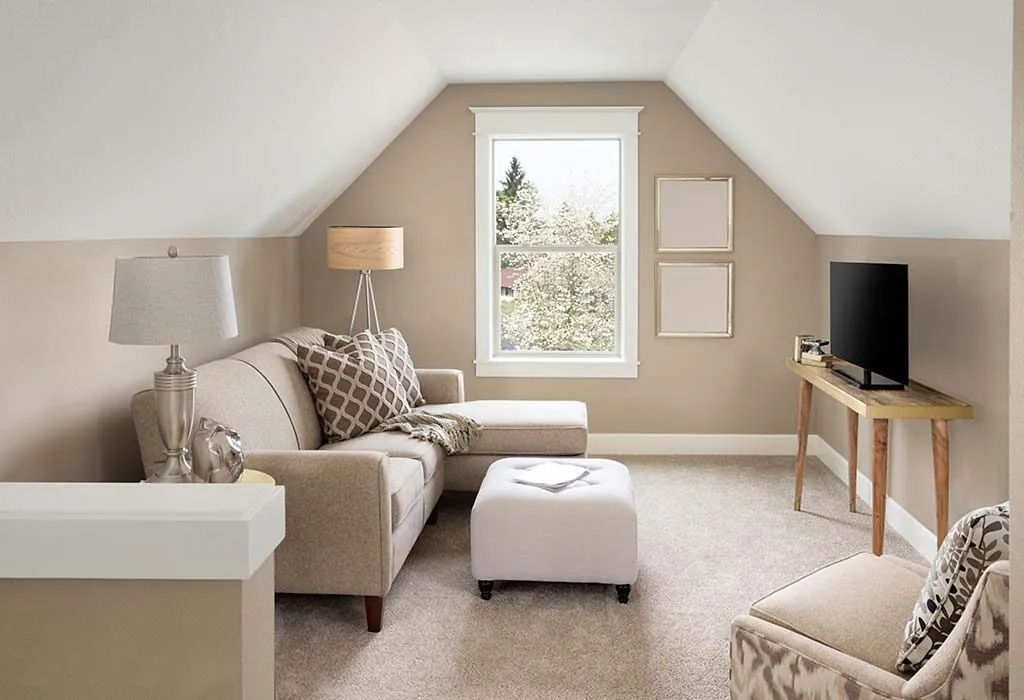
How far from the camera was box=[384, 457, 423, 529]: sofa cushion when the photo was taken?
3.76 metres

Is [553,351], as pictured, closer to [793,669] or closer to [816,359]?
[816,359]

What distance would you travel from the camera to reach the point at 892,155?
3916 millimetres

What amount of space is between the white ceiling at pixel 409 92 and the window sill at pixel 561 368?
1.41 meters

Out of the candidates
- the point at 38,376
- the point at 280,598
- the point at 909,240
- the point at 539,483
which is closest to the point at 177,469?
the point at 38,376

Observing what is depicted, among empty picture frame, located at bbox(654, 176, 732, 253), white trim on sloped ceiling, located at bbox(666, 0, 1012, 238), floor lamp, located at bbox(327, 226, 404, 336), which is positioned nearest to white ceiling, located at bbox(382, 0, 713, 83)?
white trim on sloped ceiling, located at bbox(666, 0, 1012, 238)

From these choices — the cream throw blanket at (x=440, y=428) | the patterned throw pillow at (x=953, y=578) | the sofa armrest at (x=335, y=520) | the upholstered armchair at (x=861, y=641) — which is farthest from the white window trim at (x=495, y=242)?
the patterned throw pillow at (x=953, y=578)

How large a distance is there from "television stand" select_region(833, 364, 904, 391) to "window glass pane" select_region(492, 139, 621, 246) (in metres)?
2.03

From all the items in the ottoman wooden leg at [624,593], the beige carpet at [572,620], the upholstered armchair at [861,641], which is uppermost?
the upholstered armchair at [861,641]

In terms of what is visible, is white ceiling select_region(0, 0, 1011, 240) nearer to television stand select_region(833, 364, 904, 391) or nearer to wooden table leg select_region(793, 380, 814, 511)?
television stand select_region(833, 364, 904, 391)

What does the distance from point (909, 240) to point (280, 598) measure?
3.07 metres

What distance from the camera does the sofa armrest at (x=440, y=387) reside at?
18.2 ft

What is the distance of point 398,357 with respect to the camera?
17.3 ft

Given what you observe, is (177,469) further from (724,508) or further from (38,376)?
(724,508)

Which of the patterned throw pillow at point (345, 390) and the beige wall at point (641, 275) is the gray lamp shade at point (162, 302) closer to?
the patterned throw pillow at point (345, 390)
